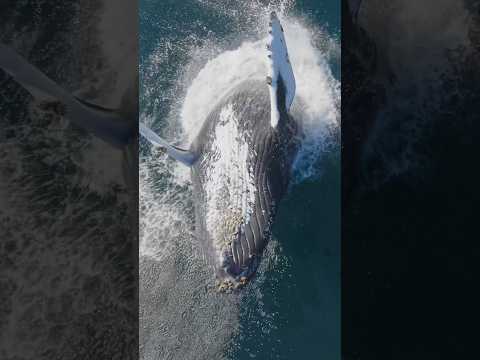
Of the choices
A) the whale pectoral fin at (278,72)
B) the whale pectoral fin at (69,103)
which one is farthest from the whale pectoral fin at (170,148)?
the whale pectoral fin at (278,72)

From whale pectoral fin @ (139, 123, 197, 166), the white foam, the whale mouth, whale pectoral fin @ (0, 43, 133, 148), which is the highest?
the white foam

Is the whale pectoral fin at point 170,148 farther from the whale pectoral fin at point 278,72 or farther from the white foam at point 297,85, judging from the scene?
the whale pectoral fin at point 278,72

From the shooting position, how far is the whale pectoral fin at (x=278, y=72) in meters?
1.92

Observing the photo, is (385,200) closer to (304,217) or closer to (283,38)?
(304,217)

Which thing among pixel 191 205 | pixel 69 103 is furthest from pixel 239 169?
pixel 69 103

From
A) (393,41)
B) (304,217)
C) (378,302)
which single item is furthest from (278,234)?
(393,41)

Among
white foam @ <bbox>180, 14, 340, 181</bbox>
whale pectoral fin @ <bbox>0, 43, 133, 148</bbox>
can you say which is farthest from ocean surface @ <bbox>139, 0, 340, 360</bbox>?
whale pectoral fin @ <bbox>0, 43, 133, 148</bbox>

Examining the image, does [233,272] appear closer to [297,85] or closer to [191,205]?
[191,205]

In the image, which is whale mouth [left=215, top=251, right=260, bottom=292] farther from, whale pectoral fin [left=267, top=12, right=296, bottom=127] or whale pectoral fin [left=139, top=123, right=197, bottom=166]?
whale pectoral fin [left=267, top=12, right=296, bottom=127]

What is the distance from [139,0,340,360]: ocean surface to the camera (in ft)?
6.41

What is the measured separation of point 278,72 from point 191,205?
871 mm

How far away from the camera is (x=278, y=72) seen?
1952 mm

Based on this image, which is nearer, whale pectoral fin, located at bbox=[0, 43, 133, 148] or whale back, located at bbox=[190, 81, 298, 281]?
whale back, located at bbox=[190, 81, 298, 281]

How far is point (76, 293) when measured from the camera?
2.03 m
